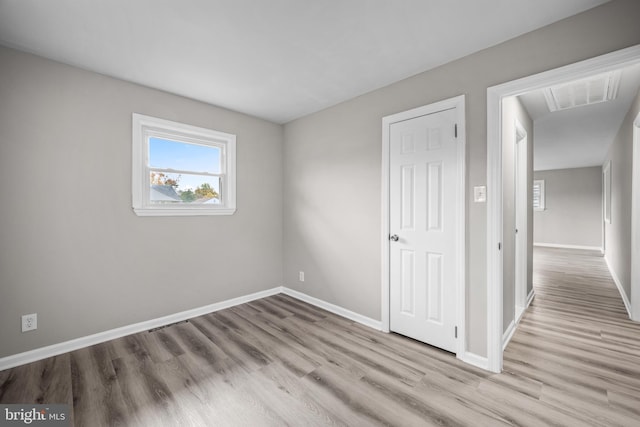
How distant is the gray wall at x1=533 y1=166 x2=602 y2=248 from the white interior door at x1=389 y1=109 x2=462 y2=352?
9006 millimetres

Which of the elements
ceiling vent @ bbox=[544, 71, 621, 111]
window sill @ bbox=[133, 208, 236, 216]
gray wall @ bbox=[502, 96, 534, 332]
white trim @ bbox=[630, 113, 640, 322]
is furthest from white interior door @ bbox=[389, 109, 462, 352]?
white trim @ bbox=[630, 113, 640, 322]

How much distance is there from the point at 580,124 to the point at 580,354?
3.62m

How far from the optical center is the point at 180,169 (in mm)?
3252

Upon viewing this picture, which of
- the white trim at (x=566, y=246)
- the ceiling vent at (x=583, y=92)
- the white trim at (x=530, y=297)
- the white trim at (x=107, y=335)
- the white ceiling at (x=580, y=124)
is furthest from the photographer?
the white trim at (x=566, y=246)

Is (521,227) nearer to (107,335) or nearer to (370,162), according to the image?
(370,162)

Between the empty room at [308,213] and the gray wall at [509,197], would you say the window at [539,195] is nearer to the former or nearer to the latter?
the empty room at [308,213]

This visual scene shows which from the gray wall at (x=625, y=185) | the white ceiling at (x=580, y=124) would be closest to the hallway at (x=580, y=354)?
the gray wall at (x=625, y=185)

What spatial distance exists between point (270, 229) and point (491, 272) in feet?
9.35

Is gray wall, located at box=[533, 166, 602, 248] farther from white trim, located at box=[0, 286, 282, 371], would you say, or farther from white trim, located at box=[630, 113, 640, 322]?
white trim, located at box=[0, 286, 282, 371]

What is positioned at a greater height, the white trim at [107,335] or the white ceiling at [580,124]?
the white ceiling at [580,124]

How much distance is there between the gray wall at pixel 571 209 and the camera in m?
8.16

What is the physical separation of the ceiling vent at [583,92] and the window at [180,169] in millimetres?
3622

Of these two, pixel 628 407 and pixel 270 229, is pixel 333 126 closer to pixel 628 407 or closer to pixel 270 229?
pixel 270 229

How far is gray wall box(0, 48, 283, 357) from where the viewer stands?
7.34 feet
